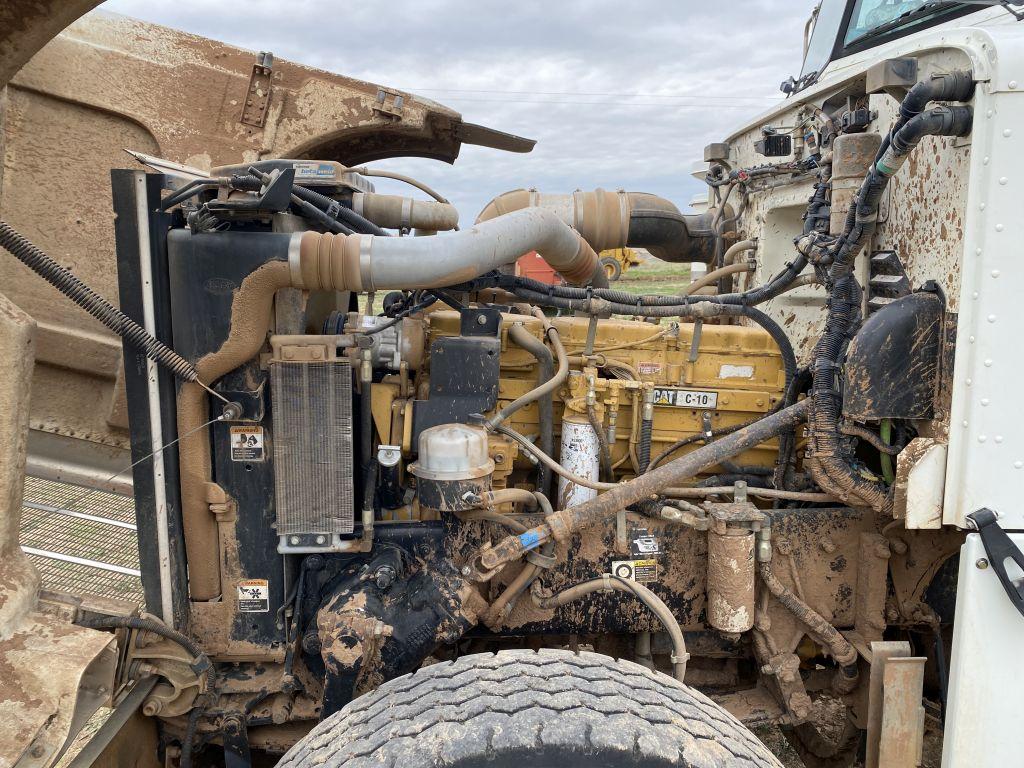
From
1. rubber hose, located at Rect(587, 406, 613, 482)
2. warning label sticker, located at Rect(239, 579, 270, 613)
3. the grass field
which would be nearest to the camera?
warning label sticker, located at Rect(239, 579, 270, 613)

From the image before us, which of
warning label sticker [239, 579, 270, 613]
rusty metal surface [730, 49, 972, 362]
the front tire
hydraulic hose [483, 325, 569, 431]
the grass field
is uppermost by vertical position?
the grass field

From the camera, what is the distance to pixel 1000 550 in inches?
69.1

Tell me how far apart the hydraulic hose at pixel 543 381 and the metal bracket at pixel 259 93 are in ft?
8.33

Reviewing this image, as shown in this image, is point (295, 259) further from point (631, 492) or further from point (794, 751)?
point (794, 751)

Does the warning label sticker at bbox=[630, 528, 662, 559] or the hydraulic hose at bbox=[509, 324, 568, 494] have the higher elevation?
the hydraulic hose at bbox=[509, 324, 568, 494]

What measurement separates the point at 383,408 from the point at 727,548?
1063 mm

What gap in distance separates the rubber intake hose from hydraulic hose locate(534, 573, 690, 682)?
117 cm

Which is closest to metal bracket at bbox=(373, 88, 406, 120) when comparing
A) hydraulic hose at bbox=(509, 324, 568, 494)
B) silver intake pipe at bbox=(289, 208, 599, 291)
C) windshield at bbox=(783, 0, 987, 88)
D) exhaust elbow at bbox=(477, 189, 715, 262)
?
exhaust elbow at bbox=(477, 189, 715, 262)

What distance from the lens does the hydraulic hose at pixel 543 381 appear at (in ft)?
8.08

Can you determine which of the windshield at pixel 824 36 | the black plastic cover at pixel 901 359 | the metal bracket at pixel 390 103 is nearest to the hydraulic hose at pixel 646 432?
the black plastic cover at pixel 901 359

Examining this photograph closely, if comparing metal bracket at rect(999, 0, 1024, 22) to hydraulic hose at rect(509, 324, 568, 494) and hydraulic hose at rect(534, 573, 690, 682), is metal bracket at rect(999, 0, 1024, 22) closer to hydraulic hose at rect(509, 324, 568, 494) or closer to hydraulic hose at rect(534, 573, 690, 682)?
hydraulic hose at rect(509, 324, 568, 494)

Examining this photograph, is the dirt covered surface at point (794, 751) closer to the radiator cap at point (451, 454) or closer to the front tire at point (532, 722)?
the front tire at point (532, 722)

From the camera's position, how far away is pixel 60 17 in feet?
5.68

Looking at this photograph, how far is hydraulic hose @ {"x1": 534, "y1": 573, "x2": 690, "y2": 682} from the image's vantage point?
216 centimetres
